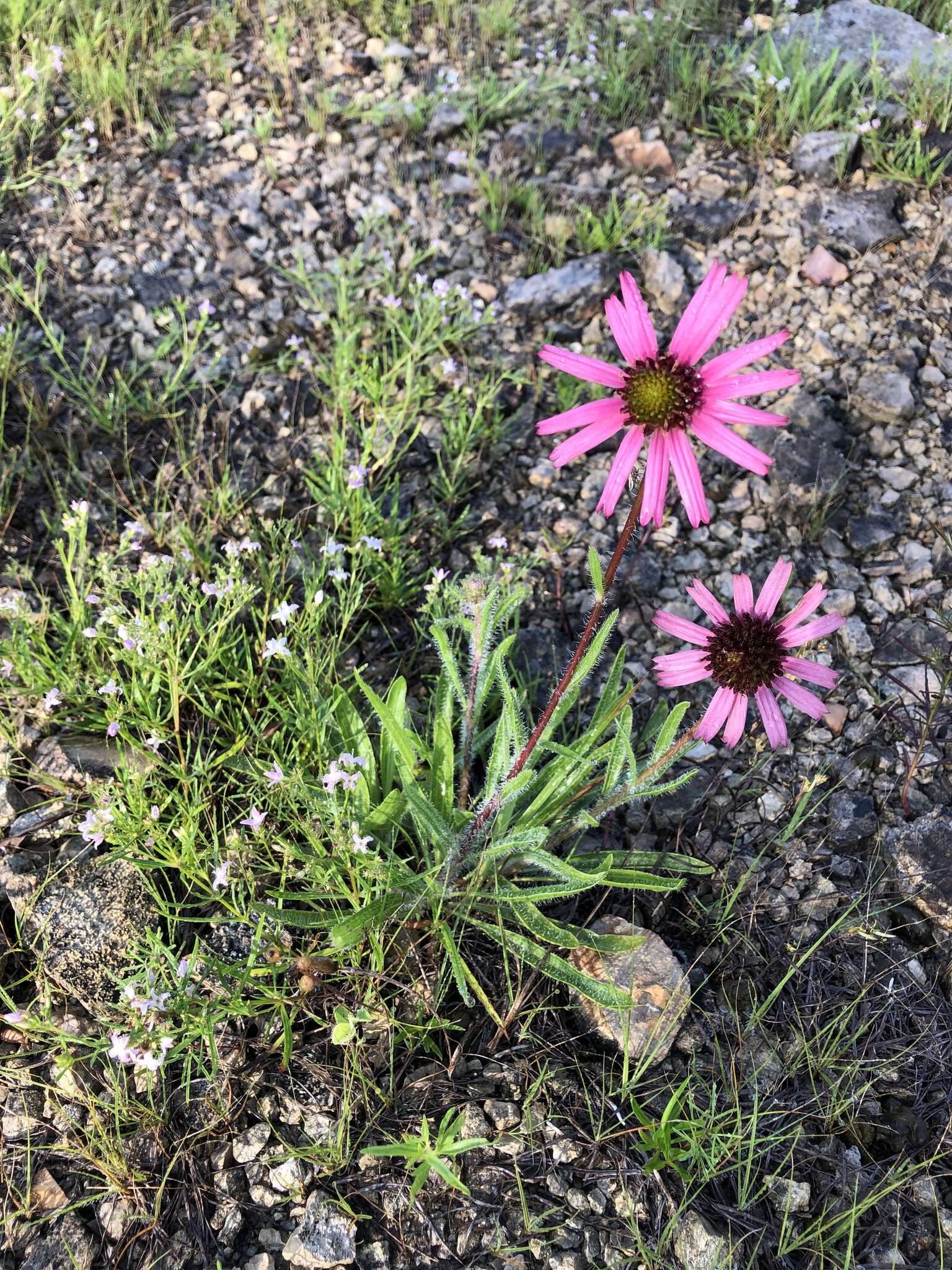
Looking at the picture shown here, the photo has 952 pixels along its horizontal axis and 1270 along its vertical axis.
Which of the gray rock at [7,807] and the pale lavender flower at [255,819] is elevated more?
the pale lavender flower at [255,819]

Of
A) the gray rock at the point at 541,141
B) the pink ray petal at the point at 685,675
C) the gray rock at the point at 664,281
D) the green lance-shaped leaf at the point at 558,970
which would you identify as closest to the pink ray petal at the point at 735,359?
the pink ray petal at the point at 685,675

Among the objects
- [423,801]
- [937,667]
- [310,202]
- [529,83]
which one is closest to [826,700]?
[937,667]

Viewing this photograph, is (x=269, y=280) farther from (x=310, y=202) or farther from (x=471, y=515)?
(x=471, y=515)

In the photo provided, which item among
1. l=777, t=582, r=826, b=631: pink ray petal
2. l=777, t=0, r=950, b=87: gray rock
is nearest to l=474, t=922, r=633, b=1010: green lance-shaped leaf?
l=777, t=582, r=826, b=631: pink ray petal

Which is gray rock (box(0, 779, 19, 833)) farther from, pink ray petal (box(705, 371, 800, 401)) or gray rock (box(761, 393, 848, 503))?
gray rock (box(761, 393, 848, 503))

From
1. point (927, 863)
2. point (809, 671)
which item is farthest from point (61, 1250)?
point (927, 863)

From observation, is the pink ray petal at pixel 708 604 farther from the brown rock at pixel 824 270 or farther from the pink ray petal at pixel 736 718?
the brown rock at pixel 824 270
